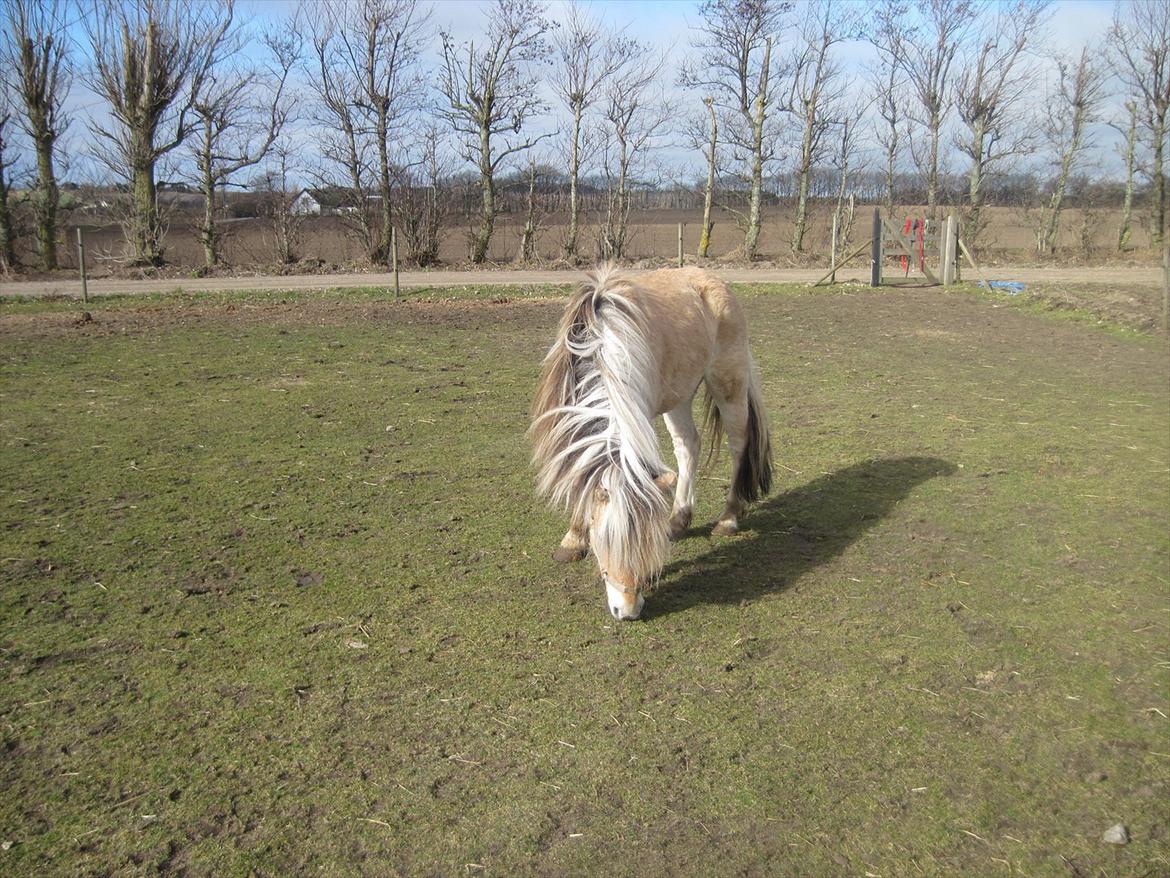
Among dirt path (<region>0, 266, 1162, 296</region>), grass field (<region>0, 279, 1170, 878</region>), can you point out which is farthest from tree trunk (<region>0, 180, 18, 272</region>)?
grass field (<region>0, 279, 1170, 878</region>)

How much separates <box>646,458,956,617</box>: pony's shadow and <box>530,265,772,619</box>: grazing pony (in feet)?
0.63

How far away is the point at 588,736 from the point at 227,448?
15.8 ft

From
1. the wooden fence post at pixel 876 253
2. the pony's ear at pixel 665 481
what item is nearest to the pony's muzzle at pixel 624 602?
the pony's ear at pixel 665 481

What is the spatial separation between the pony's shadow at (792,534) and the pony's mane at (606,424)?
69 centimetres

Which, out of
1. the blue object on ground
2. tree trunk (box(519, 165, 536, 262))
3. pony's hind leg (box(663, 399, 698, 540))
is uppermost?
tree trunk (box(519, 165, 536, 262))

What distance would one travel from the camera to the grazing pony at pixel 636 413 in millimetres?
4016

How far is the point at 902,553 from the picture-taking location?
5.23 metres

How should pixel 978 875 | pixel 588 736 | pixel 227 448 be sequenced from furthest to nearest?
pixel 227 448 → pixel 588 736 → pixel 978 875

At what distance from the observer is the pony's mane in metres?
3.98

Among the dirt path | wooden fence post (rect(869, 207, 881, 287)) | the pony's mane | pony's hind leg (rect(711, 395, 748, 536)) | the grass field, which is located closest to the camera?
the grass field

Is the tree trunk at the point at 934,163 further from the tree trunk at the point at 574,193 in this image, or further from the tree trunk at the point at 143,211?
the tree trunk at the point at 143,211

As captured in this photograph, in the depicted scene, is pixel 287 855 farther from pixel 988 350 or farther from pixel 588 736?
pixel 988 350

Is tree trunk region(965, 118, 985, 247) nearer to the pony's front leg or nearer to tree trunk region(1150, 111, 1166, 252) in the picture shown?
tree trunk region(1150, 111, 1166, 252)

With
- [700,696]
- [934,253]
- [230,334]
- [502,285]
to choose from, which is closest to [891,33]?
[934,253]
